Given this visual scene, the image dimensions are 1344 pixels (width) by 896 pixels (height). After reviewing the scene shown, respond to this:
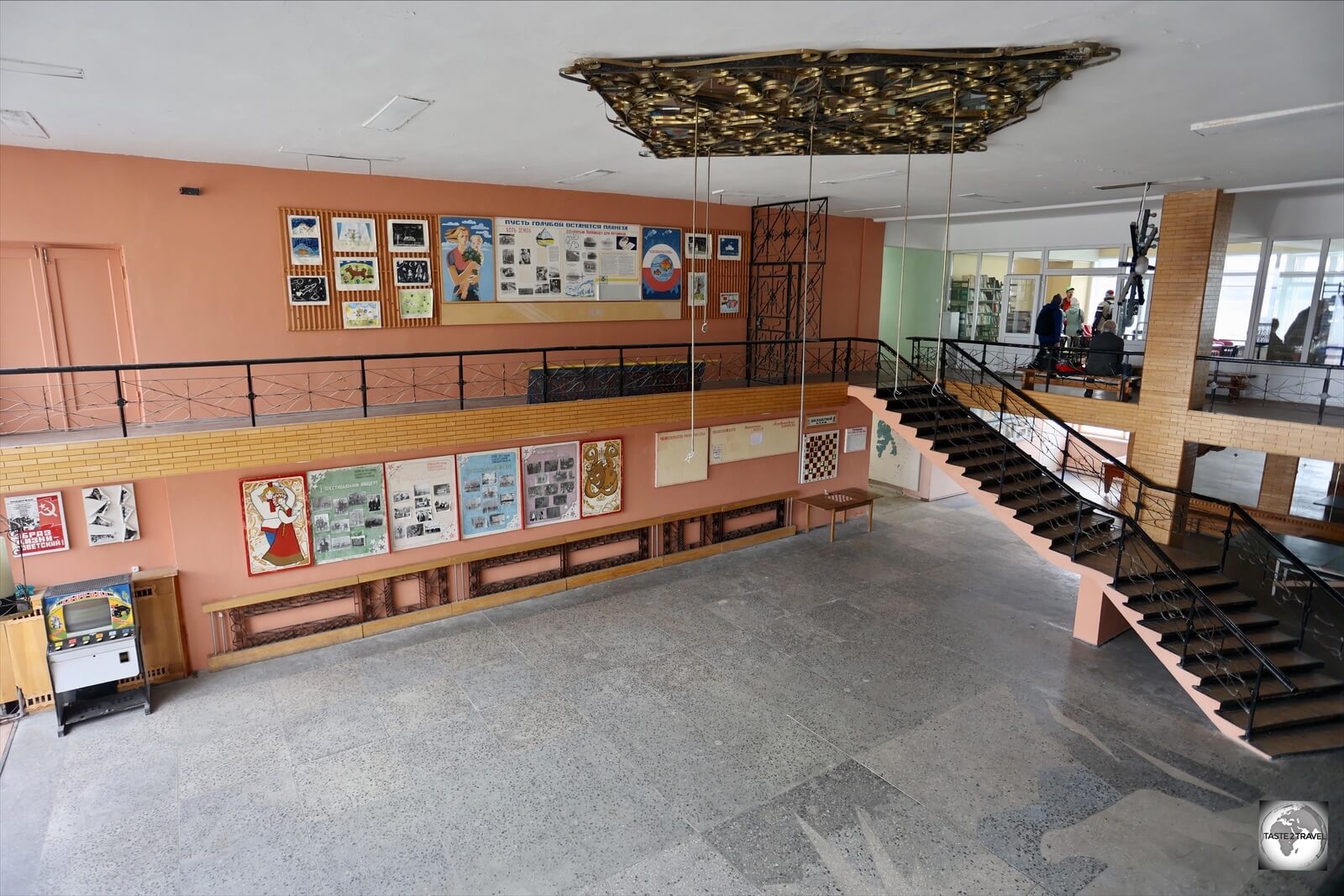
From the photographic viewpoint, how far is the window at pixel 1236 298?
12.2m

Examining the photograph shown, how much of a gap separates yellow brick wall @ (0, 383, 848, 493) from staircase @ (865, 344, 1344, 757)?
126 inches

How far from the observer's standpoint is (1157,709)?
7496 millimetres

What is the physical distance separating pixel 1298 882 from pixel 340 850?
7012 mm

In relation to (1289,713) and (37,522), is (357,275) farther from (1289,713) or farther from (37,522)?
(1289,713)

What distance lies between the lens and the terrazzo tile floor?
5.23 meters

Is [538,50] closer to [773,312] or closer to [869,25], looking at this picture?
[869,25]

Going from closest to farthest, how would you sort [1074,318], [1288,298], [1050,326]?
[1288,298], [1050,326], [1074,318]

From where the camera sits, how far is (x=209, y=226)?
26.2 feet

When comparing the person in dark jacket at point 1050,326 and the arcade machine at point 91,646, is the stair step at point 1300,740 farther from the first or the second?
the arcade machine at point 91,646

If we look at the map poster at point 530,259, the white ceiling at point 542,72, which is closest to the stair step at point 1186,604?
the white ceiling at point 542,72

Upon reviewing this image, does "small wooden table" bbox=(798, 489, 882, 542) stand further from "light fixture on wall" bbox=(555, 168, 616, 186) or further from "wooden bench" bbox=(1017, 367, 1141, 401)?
"light fixture on wall" bbox=(555, 168, 616, 186)

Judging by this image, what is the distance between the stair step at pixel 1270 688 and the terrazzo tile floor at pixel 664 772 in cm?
41

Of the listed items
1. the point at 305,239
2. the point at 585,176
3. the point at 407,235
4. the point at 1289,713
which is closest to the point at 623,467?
the point at 585,176

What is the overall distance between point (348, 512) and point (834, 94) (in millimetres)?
7154
